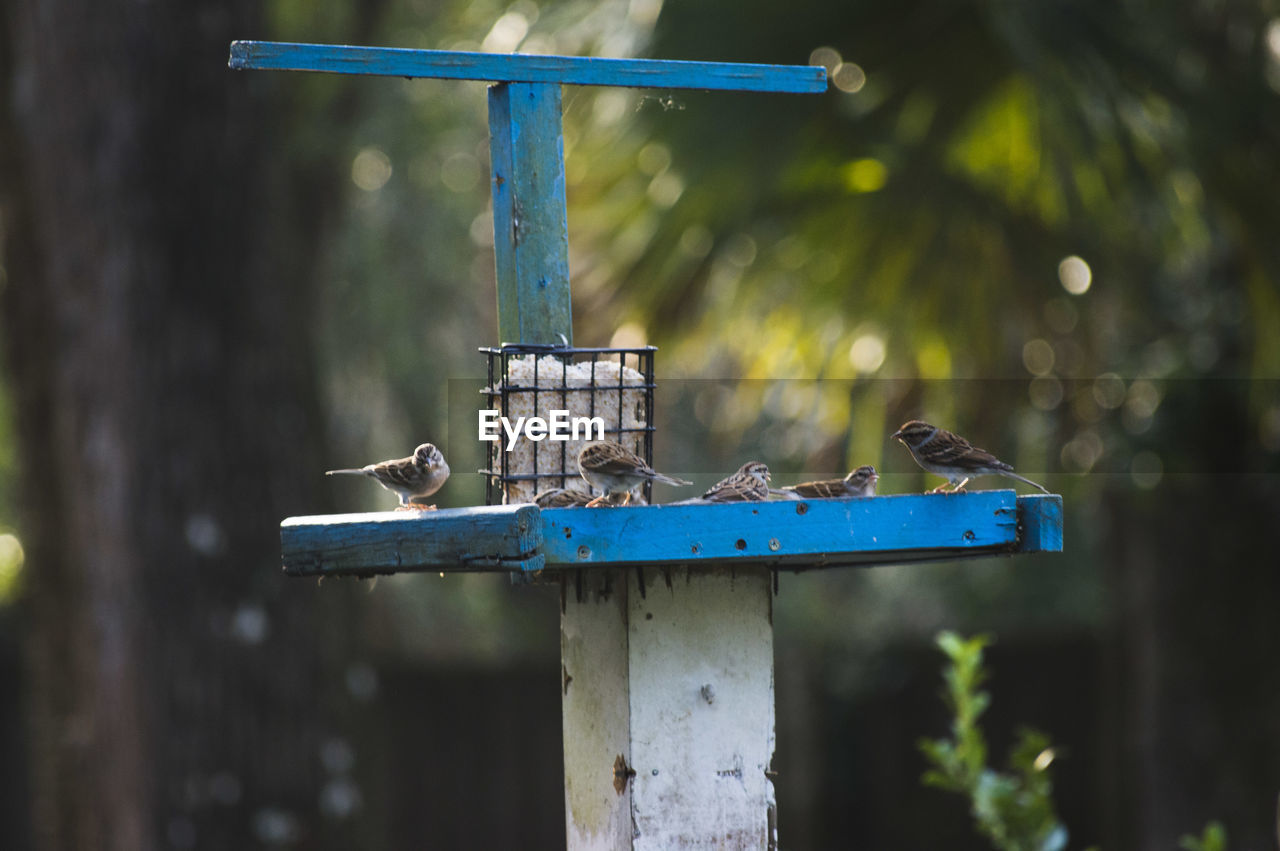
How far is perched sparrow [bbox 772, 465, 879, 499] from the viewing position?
8.18 feet

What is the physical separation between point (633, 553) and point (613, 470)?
34 cm

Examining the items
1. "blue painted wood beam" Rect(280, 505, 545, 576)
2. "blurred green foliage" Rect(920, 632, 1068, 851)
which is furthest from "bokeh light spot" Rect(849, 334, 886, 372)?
"blue painted wood beam" Rect(280, 505, 545, 576)

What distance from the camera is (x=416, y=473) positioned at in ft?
9.42

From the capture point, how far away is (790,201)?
5449 millimetres

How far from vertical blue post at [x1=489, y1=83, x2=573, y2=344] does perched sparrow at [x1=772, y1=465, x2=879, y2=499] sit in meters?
0.56

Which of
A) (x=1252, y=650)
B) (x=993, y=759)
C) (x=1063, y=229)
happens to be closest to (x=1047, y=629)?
(x=993, y=759)

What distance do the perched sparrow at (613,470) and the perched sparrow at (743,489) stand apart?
114mm

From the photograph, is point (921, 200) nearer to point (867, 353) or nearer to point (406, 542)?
point (867, 353)

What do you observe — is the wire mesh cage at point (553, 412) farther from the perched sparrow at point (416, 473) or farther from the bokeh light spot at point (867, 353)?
the bokeh light spot at point (867, 353)

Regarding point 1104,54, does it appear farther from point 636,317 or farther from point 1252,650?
point 1252,650

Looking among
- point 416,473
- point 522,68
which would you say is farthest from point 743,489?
point 522,68

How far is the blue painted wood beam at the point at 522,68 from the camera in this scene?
256 centimetres

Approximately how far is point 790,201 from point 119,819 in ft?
11.2

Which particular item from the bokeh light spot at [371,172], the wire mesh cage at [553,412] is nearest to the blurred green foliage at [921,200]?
the wire mesh cage at [553,412]
